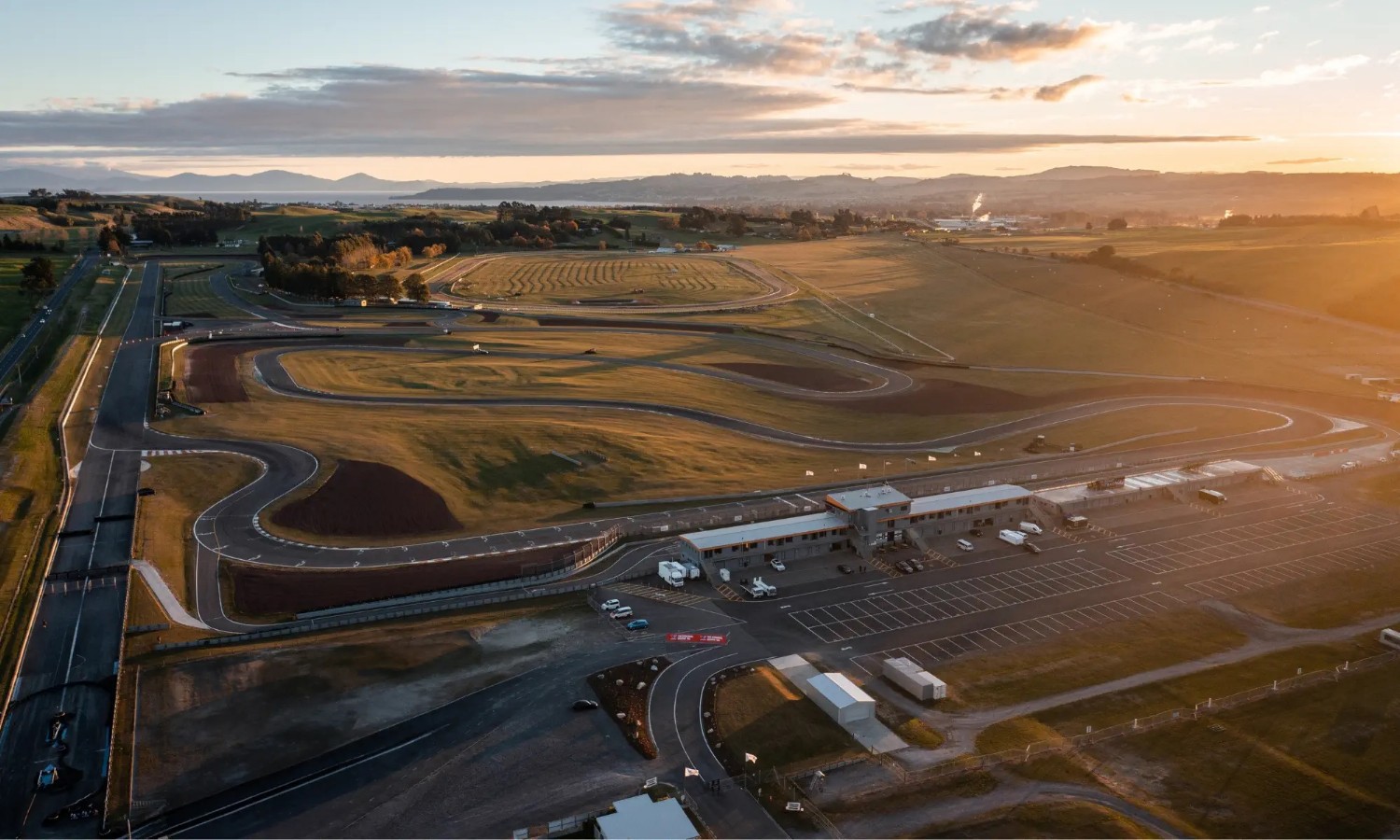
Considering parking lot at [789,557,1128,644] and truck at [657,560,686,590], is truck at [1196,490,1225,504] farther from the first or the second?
truck at [657,560,686,590]

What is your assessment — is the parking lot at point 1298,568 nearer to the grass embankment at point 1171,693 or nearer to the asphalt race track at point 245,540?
the asphalt race track at point 245,540

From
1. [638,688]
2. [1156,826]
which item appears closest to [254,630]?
[638,688]

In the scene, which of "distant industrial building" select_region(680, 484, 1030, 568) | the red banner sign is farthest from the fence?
"distant industrial building" select_region(680, 484, 1030, 568)

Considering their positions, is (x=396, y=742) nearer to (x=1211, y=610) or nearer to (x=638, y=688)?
(x=638, y=688)

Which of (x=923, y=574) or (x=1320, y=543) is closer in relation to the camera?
(x=923, y=574)

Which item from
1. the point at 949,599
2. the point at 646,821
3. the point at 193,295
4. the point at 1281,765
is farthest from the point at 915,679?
the point at 193,295
